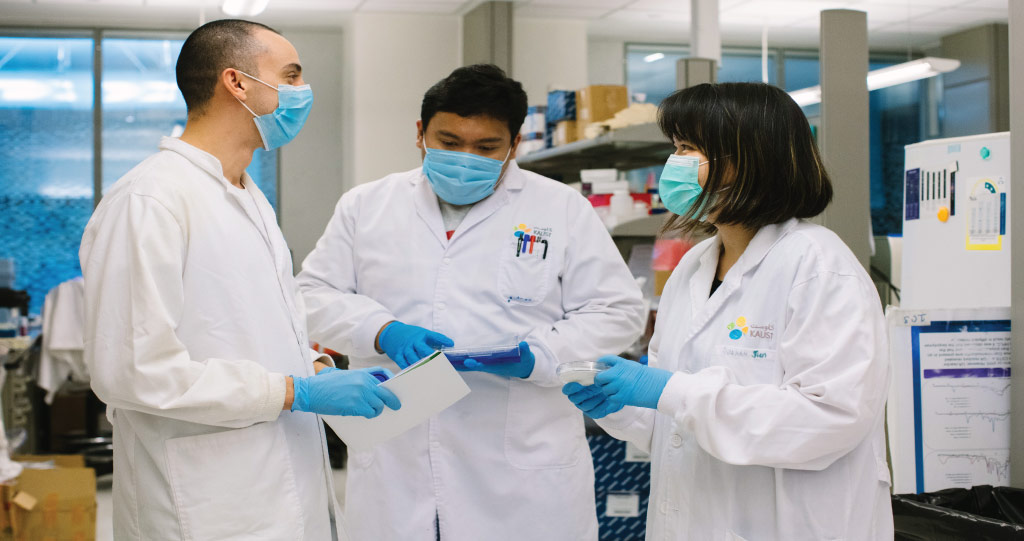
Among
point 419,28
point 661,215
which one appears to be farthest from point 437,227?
point 419,28

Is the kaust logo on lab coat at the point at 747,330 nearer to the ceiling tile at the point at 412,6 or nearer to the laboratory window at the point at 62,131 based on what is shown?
the ceiling tile at the point at 412,6

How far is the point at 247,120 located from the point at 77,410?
5088mm

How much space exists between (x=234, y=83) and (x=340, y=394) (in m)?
0.65

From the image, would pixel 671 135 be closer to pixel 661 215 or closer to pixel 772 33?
pixel 661 215

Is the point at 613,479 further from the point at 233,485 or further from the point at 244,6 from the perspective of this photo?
the point at 244,6

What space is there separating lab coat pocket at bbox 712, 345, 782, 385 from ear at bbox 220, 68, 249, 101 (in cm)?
104

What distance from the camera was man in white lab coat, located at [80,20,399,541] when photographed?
1.46 m

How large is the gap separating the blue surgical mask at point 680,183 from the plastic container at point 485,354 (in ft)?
1.50

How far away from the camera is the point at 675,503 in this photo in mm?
1599

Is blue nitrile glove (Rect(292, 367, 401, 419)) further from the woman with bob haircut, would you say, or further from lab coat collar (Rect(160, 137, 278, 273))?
→ the woman with bob haircut

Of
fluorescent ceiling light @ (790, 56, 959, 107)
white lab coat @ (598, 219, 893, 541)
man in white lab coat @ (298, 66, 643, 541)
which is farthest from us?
fluorescent ceiling light @ (790, 56, 959, 107)

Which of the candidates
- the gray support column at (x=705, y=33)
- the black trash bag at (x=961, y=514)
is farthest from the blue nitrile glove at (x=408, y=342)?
the gray support column at (x=705, y=33)

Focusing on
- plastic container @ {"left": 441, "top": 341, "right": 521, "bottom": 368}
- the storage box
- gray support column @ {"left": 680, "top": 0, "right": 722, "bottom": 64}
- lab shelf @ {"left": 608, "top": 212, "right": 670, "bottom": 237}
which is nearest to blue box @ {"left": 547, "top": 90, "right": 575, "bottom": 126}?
the storage box

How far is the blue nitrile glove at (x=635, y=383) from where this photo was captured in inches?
59.2
